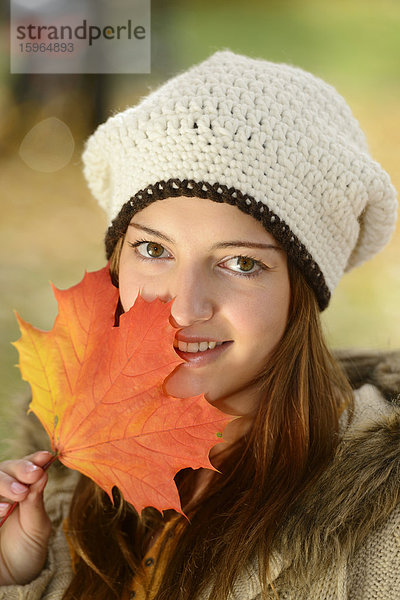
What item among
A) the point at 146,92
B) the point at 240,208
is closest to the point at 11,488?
the point at 240,208

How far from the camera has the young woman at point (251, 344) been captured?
3.58ft

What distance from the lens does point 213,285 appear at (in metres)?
1.17

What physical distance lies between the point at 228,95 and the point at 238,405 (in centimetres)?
66

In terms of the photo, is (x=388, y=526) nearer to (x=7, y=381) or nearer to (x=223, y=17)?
(x=7, y=381)

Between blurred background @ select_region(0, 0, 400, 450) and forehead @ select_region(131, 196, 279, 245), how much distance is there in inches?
50.7

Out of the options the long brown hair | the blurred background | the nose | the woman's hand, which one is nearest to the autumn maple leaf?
the nose

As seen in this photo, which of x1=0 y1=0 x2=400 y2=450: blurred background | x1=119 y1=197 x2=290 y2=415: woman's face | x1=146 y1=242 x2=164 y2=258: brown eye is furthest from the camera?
x1=0 y1=0 x2=400 y2=450: blurred background

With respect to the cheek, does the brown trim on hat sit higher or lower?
higher

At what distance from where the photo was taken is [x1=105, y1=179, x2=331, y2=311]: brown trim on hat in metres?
1.14

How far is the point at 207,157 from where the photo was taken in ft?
3.75

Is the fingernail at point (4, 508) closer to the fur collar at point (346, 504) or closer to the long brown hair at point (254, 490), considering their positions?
the long brown hair at point (254, 490)

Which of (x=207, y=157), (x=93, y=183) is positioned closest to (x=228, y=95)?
(x=207, y=157)

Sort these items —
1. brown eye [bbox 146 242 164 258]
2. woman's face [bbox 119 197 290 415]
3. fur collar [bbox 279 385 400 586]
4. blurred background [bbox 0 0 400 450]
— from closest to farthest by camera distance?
fur collar [bbox 279 385 400 586]
woman's face [bbox 119 197 290 415]
brown eye [bbox 146 242 164 258]
blurred background [bbox 0 0 400 450]

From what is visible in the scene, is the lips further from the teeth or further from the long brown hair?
the long brown hair
